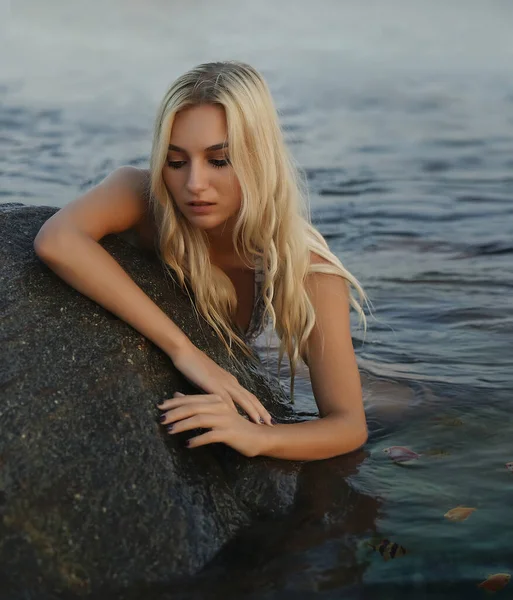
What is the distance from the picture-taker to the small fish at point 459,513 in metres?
3.80

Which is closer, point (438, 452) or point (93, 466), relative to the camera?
point (93, 466)

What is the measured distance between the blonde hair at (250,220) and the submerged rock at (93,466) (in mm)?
621

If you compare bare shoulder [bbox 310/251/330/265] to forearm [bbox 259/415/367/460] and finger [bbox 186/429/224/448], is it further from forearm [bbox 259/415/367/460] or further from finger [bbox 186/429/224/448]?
finger [bbox 186/429/224/448]

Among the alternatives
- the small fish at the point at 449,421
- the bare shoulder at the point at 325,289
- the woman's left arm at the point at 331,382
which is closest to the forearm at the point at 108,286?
the woman's left arm at the point at 331,382

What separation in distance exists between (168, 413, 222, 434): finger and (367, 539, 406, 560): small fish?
0.75m

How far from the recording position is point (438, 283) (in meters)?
7.51

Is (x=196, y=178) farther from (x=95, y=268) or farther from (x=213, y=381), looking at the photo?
(x=213, y=381)

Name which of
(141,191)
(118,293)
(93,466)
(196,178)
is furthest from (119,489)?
(141,191)

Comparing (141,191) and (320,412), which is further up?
(141,191)

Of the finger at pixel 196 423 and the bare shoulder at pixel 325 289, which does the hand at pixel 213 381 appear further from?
the bare shoulder at pixel 325 289

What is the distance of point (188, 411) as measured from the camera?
350cm

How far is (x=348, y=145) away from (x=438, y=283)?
6.68m

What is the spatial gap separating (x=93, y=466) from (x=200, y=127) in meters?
1.47

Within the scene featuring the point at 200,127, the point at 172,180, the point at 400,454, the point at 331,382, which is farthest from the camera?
the point at 400,454
